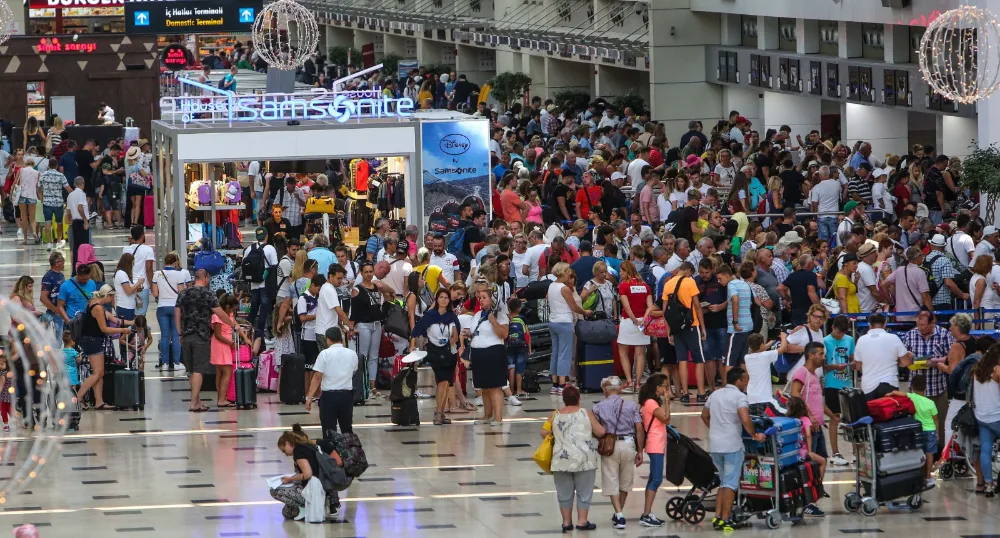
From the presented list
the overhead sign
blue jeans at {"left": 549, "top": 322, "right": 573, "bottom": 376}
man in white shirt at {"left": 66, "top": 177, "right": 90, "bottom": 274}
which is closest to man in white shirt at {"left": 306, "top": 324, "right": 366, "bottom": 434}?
blue jeans at {"left": 549, "top": 322, "right": 573, "bottom": 376}

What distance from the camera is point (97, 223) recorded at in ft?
99.2

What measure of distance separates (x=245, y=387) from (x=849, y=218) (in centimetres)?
683

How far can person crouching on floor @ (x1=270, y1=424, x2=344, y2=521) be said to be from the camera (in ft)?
39.3

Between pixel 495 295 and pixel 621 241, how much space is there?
3.14 m

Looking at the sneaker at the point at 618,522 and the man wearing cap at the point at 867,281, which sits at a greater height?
the man wearing cap at the point at 867,281

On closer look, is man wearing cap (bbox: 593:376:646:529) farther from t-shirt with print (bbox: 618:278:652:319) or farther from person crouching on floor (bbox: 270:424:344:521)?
t-shirt with print (bbox: 618:278:652:319)

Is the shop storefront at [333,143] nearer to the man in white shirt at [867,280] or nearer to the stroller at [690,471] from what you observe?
the man in white shirt at [867,280]

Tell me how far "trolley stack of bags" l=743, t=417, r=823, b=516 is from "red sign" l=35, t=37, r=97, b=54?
92.8 feet

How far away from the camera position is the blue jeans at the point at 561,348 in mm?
16000

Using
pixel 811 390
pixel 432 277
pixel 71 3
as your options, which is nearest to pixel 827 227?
pixel 432 277

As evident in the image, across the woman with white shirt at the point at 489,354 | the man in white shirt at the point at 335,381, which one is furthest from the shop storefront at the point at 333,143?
the man in white shirt at the point at 335,381

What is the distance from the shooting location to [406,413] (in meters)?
15.2

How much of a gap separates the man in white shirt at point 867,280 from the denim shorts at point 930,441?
4116 mm

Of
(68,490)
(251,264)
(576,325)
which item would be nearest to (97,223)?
(251,264)
